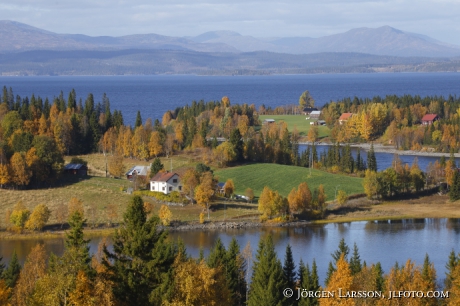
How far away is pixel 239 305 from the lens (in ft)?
80.1

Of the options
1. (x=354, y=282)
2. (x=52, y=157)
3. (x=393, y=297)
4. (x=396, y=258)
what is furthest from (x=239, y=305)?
(x=52, y=157)

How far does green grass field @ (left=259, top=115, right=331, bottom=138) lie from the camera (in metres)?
90.2

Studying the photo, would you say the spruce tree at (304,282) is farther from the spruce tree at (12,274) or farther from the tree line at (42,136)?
the tree line at (42,136)

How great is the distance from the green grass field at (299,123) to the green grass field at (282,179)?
110 feet

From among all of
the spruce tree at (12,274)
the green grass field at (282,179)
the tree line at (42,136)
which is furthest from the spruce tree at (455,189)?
the spruce tree at (12,274)

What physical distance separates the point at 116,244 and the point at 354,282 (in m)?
7.42

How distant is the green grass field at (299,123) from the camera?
296 ft

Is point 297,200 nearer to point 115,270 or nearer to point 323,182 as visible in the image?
point 323,182

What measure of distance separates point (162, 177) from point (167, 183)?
861 millimetres

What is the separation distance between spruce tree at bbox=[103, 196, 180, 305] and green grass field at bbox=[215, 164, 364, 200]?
30484 millimetres

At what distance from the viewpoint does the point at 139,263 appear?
18109 mm

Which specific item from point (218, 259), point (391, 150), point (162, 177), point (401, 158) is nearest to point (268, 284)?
point (218, 259)

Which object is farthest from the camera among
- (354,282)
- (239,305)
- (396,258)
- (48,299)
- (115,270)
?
(396,258)

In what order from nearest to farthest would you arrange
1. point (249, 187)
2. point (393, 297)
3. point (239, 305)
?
point (393, 297), point (239, 305), point (249, 187)
